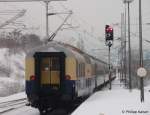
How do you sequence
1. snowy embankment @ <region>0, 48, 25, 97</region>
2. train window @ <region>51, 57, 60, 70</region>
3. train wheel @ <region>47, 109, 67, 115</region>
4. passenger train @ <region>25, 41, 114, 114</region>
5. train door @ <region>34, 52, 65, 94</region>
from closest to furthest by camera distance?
A: passenger train @ <region>25, 41, 114, 114</region> < train door @ <region>34, 52, 65, 94</region> < train window @ <region>51, 57, 60, 70</region> < train wheel @ <region>47, 109, 67, 115</region> < snowy embankment @ <region>0, 48, 25, 97</region>

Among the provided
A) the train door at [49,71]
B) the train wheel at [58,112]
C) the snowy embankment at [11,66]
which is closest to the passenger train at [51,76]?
the train door at [49,71]

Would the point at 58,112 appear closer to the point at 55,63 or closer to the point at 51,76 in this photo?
the point at 51,76

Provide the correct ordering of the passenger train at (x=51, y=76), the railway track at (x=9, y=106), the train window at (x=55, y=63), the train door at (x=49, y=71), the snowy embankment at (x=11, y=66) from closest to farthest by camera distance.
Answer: the passenger train at (x=51, y=76) → the train door at (x=49, y=71) → the train window at (x=55, y=63) → the railway track at (x=9, y=106) → the snowy embankment at (x=11, y=66)

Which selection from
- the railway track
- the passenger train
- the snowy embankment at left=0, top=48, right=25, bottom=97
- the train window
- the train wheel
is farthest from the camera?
the snowy embankment at left=0, top=48, right=25, bottom=97

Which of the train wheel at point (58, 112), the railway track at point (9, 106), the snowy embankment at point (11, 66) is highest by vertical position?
the snowy embankment at point (11, 66)

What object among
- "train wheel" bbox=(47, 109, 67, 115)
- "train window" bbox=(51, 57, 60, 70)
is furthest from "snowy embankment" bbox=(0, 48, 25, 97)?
"train window" bbox=(51, 57, 60, 70)

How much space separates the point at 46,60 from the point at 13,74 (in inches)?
2374

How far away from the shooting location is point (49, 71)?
90.7 ft

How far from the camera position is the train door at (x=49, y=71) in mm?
27375

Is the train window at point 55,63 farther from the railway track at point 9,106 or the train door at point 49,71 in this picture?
the railway track at point 9,106

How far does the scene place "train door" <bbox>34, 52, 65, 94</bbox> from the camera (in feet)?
89.8

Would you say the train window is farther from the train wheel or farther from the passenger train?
the train wheel

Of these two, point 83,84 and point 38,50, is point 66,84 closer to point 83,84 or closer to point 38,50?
point 38,50

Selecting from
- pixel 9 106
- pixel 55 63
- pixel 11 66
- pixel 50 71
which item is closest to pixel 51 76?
pixel 50 71
